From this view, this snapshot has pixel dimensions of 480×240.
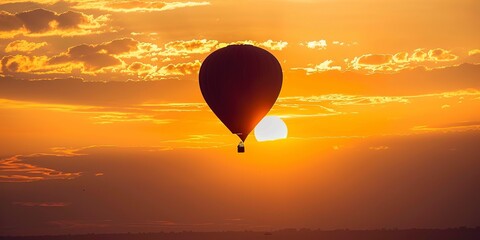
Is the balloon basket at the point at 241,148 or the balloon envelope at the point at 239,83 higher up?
the balloon envelope at the point at 239,83

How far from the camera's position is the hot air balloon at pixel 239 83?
77.6 metres

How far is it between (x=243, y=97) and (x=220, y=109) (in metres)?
2.09

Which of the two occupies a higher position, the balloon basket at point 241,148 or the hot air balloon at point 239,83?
the hot air balloon at point 239,83

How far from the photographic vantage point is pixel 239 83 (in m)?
77.8

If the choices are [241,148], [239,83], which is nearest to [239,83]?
[239,83]

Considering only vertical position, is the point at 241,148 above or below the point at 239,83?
below

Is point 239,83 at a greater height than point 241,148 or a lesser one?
greater

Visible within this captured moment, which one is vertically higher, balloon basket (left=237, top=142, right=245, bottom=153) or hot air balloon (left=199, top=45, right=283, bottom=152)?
hot air balloon (left=199, top=45, right=283, bottom=152)

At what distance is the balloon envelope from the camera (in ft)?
254

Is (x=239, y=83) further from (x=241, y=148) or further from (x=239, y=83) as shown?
(x=241, y=148)

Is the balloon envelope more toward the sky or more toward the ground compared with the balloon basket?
more toward the sky

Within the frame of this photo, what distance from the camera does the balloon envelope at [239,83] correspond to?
77562 millimetres

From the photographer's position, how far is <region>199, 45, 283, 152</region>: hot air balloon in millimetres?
77562

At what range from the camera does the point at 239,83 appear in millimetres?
77812
